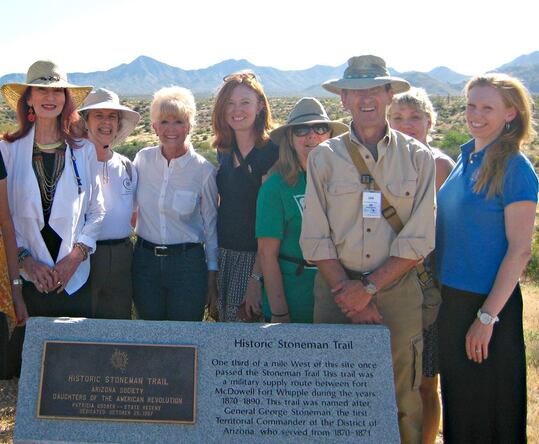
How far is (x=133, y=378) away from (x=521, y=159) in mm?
2669

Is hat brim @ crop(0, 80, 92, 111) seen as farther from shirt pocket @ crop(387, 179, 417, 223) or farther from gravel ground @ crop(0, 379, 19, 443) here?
gravel ground @ crop(0, 379, 19, 443)

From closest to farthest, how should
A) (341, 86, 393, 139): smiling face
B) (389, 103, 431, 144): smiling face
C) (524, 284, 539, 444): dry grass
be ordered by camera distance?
(341, 86, 393, 139): smiling face, (389, 103, 431, 144): smiling face, (524, 284, 539, 444): dry grass

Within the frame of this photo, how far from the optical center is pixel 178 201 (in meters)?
4.54

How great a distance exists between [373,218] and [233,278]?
1363mm

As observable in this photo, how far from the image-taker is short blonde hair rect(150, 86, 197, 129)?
450 centimetres

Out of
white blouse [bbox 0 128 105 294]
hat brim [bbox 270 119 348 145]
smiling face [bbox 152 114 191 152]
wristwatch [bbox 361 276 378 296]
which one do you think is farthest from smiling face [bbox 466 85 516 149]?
white blouse [bbox 0 128 105 294]

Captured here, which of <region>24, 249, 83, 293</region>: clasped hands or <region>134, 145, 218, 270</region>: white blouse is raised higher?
<region>134, 145, 218, 270</region>: white blouse

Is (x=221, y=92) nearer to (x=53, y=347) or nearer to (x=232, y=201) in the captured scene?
(x=232, y=201)

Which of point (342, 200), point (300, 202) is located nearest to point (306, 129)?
point (300, 202)

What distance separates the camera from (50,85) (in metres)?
4.10

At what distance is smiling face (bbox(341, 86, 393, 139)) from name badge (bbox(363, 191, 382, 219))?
1.26 ft

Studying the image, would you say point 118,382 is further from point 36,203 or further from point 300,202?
point 300,202

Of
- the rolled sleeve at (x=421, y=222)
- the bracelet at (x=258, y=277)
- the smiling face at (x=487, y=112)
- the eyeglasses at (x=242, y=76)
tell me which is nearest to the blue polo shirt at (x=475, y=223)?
the smiling face at (x=487, y=112)

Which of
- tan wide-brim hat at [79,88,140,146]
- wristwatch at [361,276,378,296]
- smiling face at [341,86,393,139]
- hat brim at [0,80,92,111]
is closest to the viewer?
wristwatch at [361,276,378,296]
